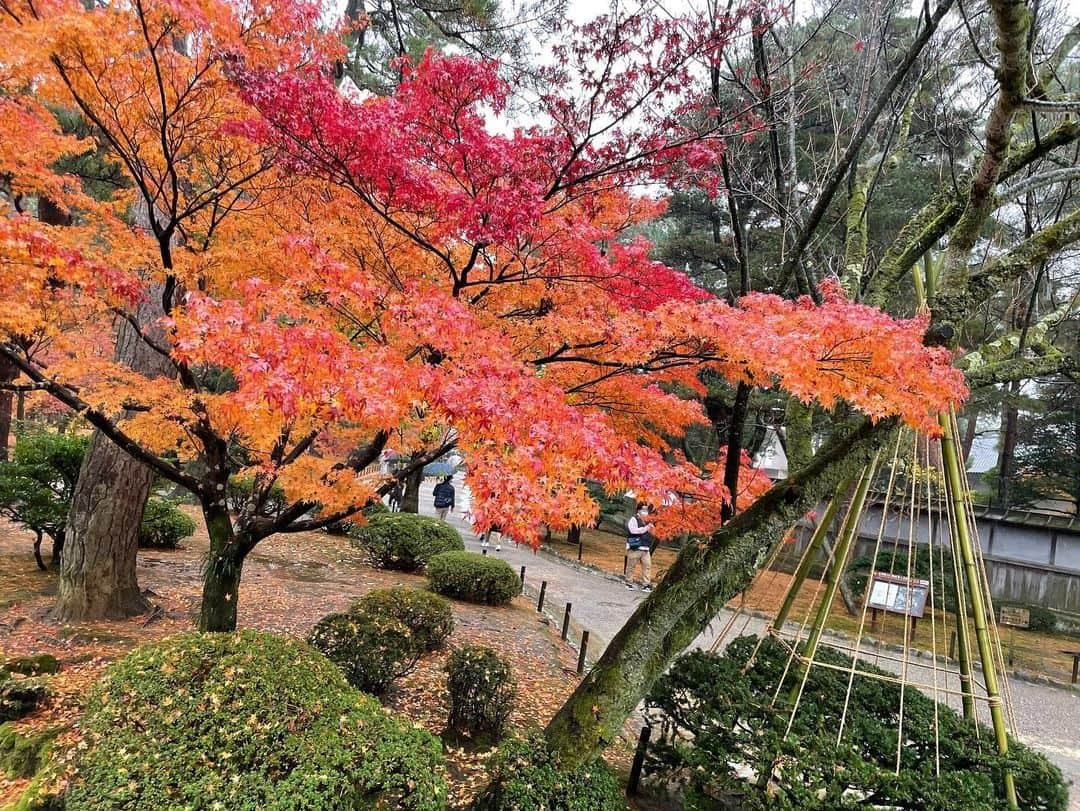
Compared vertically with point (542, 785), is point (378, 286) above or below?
above

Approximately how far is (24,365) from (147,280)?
5.32 feet

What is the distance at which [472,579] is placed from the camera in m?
9.31

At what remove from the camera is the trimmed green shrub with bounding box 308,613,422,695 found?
16.9ft

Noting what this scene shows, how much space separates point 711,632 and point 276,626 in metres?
5.24

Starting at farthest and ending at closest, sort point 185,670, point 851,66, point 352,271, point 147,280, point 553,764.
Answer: point 851,66 < point 147,280 < point 352,271 < point 553,764 < point 185,670

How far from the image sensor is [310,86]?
383 cm

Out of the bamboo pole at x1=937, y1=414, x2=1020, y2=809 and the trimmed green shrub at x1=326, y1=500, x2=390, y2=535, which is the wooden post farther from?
the trimmed green shrub at x1=326, y1=500, x2=390, y2=535

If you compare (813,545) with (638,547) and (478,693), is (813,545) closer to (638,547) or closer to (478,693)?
(478,693)

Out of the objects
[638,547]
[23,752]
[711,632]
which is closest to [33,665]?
[23,752]

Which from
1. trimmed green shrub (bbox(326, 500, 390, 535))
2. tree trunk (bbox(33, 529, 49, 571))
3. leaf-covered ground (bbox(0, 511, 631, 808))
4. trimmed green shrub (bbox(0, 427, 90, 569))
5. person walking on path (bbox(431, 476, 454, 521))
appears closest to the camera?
leaf-covered ground (bbox(0, 511, 631, 808))

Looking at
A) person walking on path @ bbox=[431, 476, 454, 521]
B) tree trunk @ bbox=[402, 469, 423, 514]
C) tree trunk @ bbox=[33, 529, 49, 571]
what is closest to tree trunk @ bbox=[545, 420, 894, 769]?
tree trunk @ bbox=[33, 529, 49, 571]

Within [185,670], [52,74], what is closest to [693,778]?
[185,670]

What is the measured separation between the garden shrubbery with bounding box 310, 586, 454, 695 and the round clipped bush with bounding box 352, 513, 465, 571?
4.66 metres

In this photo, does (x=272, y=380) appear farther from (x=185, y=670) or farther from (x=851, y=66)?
(x=851, y=66)
